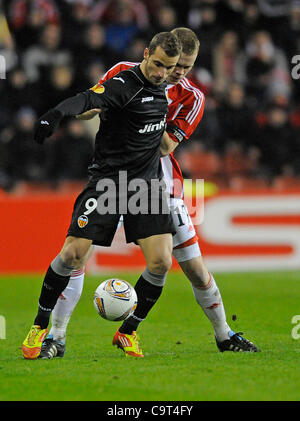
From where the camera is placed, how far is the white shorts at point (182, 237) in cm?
635

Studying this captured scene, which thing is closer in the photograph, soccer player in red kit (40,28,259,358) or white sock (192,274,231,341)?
soccer player in red kit (40,28,259,358)

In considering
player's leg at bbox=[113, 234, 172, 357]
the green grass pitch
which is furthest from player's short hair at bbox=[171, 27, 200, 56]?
the green grass pitch

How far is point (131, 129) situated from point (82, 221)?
770 millimetres

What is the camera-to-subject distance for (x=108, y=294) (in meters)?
6.21

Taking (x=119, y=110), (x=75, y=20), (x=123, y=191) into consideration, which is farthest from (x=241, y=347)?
(x=75, y=20)

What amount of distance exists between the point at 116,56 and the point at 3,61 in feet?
6.00

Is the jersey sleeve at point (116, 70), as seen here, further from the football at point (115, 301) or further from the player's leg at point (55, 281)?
the football at point (115, 301)

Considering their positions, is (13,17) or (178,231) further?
(13,17)

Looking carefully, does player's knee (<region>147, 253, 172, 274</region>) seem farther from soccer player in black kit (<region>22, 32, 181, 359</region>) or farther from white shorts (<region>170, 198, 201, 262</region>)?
white shorts (<region>170, 198, 201, 262</region>)

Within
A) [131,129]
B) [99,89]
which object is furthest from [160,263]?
[99,89]

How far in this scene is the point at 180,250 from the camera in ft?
20.9

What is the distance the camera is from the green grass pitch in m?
4.79
